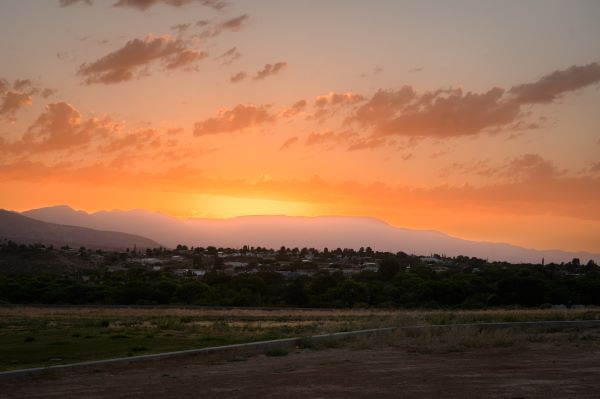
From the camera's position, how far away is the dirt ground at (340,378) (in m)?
12.2

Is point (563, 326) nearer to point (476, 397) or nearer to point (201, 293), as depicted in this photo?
point (476, 397)

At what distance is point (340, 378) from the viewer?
46.3 ft

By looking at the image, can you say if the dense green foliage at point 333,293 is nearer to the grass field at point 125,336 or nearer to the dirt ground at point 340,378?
the grass field at point 125,336

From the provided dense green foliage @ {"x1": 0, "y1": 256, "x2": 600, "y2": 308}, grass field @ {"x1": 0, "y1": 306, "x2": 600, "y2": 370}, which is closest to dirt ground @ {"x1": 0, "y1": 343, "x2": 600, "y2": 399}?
grass field @ {"x1": 0, "y1": 306, "x2": 600, "y2": 370}

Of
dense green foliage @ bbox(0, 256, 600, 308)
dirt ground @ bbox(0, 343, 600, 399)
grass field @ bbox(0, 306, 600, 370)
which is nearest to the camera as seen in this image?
dirt ground @ bbox(0, 343, 600, 399)

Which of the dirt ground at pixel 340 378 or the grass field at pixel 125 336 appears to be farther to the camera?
the grass field at pixel 125 336

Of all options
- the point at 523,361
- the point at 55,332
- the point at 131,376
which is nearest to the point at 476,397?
the point at 523,361

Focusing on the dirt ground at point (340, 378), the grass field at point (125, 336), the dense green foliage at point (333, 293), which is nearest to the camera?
the dirt ground at point (340, 378)

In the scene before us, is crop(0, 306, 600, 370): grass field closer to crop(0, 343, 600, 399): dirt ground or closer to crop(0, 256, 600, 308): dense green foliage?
crop(0, 343, 600, 399): dirt ground

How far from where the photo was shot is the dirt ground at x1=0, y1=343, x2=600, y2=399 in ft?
40.2

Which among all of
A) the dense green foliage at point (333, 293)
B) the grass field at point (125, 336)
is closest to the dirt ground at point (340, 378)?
the grass field at point (125, 336)

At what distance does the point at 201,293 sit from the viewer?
6225cm

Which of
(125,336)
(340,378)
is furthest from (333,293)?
(340,378)

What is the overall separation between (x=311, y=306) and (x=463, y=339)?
1551 inches
